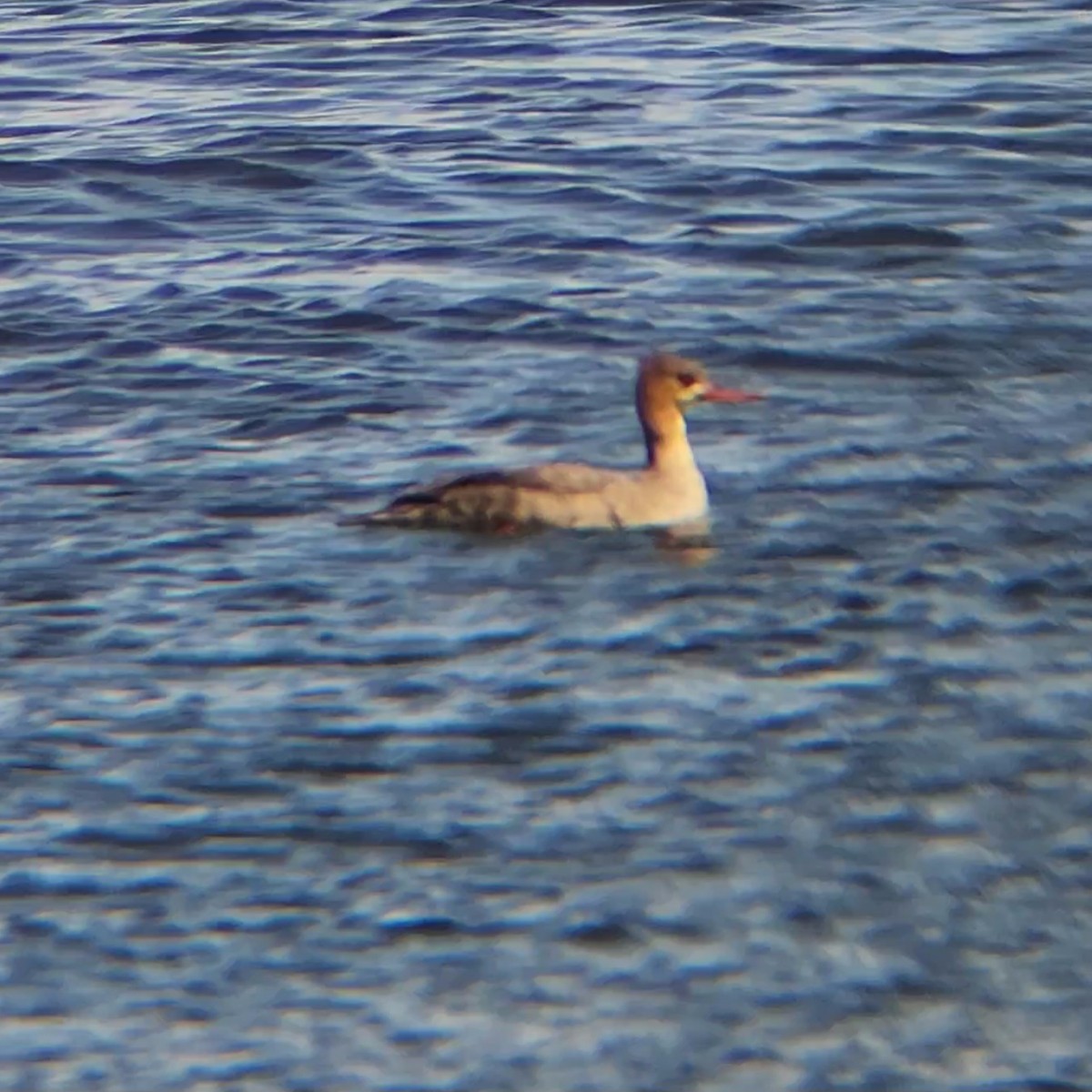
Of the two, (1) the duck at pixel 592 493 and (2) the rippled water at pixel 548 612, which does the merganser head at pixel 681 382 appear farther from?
(2) the rippled water at pixel 548 612

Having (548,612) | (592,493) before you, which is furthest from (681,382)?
(548,612)

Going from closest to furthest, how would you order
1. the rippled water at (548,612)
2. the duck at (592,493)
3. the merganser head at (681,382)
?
the rippled water at (548,612)
the duck at (592,493)
the merganser head at (681,382)

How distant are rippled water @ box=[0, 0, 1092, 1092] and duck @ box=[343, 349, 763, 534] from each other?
0.53 feet

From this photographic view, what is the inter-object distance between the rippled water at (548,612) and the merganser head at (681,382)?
1.28 feet

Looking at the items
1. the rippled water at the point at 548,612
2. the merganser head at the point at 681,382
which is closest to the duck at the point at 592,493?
the merganser head at the point at 681,382

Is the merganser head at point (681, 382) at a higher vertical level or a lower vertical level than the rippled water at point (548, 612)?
higher

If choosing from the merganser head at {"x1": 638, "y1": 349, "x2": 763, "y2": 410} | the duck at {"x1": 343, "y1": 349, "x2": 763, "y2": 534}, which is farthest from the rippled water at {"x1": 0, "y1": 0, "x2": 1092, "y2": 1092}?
the merganser head at {"x1": 638, "y1": 349, "x2": 763, "y2": 410}

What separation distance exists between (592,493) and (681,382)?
101cm

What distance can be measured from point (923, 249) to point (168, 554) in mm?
6912

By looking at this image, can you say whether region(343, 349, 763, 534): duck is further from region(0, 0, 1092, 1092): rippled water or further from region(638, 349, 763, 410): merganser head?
region(0, 0, 1092, 1092): rippled water

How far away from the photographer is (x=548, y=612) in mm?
12344

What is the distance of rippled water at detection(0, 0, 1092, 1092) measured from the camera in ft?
29.6

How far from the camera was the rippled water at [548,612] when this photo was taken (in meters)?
9.01

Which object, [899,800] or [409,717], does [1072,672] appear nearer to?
[899,800]
